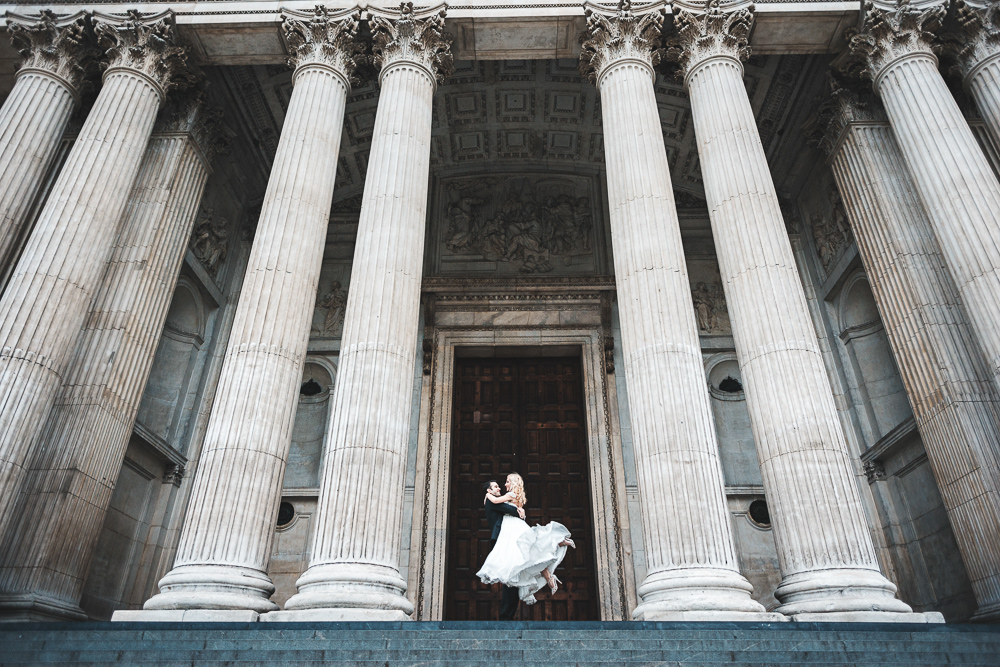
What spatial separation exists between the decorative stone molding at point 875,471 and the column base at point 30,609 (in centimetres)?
1554

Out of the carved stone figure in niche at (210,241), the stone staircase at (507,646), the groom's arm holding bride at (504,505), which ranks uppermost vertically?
the carved stone figure in niche at (210,241)

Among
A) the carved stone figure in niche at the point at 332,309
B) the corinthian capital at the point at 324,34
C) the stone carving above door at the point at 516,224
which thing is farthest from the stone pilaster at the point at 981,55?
the carved stone figure in niche at the point at 332,309

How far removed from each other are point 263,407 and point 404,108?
6128mm

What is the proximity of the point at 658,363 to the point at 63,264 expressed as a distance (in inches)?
375

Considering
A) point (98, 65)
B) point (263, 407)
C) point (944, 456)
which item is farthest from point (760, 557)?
point (98, 65)

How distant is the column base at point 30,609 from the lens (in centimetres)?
1002

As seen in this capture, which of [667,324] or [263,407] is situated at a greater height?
[667,324]

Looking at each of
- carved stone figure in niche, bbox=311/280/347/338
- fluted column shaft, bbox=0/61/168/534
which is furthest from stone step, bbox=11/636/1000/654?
carved stone figure in niche, bbox=311/280/347/338

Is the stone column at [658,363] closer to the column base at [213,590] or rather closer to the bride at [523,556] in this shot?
the bride at [523,556]

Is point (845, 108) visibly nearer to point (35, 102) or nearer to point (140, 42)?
point (140, 42)

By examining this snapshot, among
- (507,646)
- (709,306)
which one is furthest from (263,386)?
(709,306)

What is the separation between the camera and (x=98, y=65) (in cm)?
1434

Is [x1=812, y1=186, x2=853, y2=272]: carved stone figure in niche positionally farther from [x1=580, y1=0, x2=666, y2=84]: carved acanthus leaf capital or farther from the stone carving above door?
[x1=580, y1=0, x2=666, y2=84]: carved acanthus leaf capital

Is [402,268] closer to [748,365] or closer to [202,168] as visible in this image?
[748,365]
